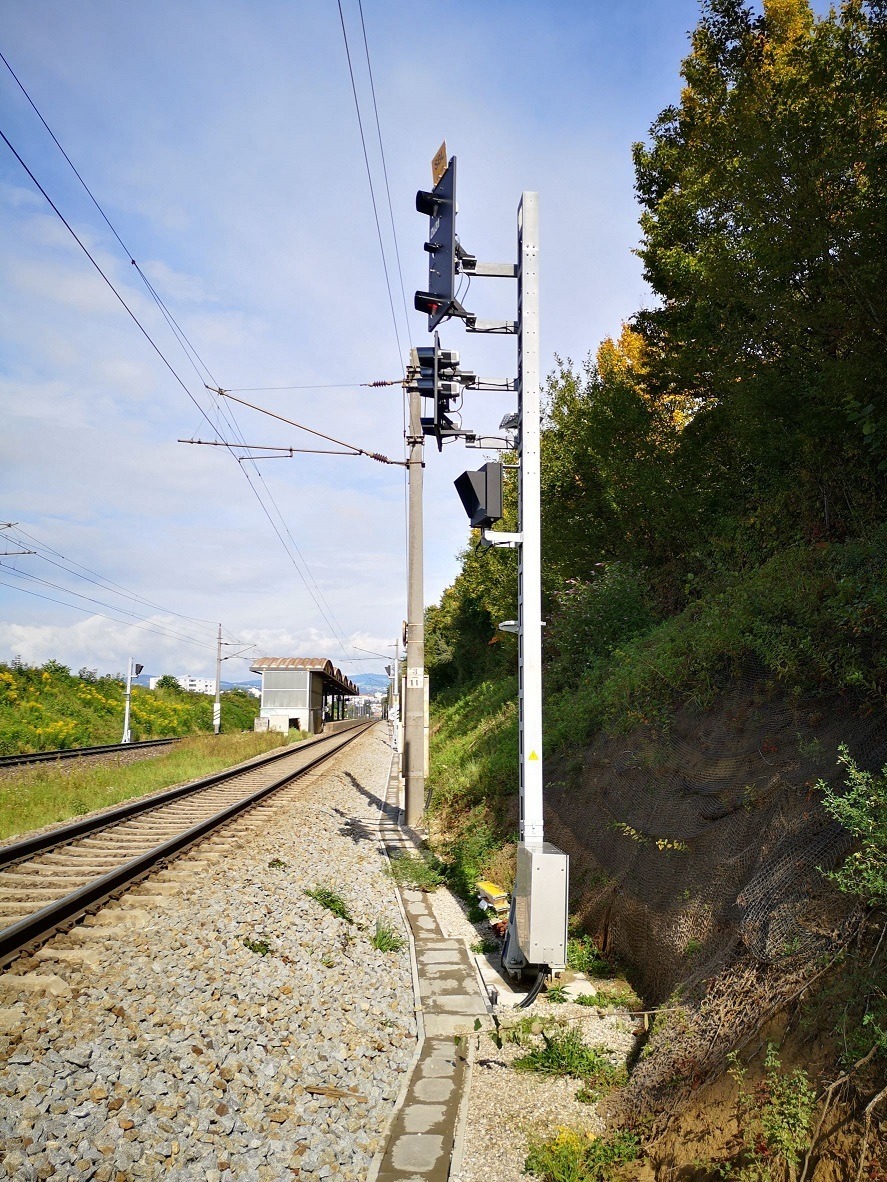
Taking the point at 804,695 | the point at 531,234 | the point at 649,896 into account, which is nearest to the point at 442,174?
the point at 531,234

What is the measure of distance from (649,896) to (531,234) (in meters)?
6.32

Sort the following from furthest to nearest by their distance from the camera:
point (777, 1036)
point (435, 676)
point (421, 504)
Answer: point (435, 676)
point (421, 504)
point (777, 1036)

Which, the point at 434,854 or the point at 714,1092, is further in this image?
the point at 434,854

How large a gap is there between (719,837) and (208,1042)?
4029 mm

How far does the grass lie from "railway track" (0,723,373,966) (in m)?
1.48

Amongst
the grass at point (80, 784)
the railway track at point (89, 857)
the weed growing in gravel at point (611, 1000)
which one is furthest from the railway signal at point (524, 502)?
the grass at point (80, 784)

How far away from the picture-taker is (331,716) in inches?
3263

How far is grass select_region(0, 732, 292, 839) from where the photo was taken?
1346cm

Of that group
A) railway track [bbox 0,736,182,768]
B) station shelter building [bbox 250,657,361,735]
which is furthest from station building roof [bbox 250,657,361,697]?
railway track [bbox 0,736,182,768]

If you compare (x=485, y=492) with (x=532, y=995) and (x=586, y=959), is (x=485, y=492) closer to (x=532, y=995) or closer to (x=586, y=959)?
(x=532, y=995)

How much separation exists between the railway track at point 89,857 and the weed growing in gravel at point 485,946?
3858mm

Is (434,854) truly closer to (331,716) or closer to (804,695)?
(804,695)

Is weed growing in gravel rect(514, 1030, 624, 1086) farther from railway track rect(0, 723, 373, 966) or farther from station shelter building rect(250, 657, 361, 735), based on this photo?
station shelter building rect(250, 657, 361, 735)

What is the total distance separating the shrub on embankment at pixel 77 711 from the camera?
2969 cm
